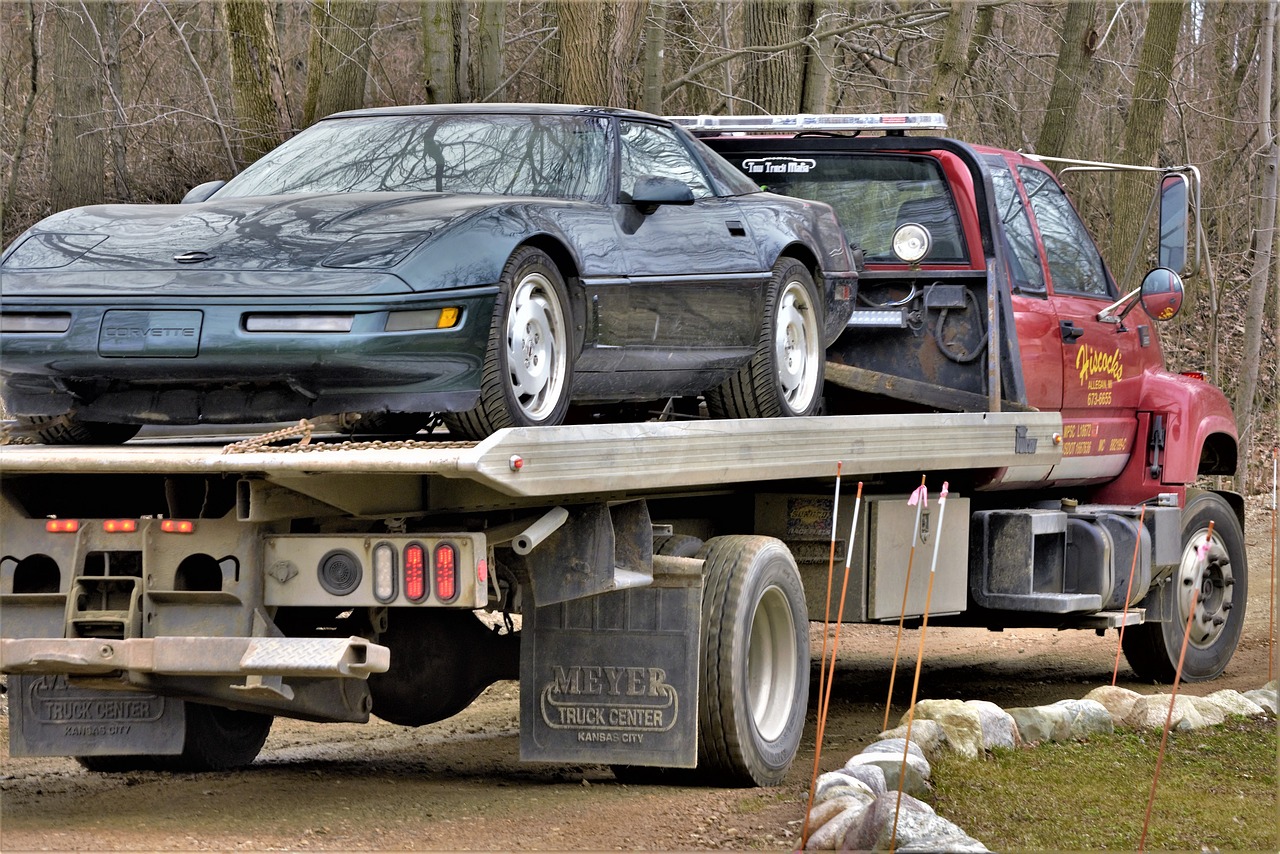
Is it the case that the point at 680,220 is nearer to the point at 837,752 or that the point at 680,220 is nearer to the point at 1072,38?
the point at 837,752

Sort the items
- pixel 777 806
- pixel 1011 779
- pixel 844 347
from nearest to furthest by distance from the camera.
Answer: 1. pixel 777 806
2. pixel 1011 779
3. pixel 844 347

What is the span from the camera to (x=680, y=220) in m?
7.18

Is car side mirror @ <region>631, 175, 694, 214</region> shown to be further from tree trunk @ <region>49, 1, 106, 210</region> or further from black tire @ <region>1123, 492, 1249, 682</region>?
tree trunk @ <region>49, 1, 106, 210</region>

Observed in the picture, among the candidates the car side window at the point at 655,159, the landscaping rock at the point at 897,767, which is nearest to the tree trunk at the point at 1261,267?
the car side window at the point at 655,159

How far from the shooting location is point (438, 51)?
13117 millimetres

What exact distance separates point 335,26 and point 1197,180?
750cm

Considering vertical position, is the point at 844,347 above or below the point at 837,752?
above

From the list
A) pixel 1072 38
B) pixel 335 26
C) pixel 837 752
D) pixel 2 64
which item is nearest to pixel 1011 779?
pixel 837 752

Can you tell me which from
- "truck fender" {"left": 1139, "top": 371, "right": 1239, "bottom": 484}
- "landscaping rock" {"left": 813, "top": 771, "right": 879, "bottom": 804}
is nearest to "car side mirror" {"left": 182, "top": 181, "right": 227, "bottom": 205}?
"landscaping rock" {"left": 813, "top": 771, "right": 879, "bottom": 804}

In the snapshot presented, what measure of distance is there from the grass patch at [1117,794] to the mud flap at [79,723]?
2822 millimetres

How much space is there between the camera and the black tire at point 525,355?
5.75 metres

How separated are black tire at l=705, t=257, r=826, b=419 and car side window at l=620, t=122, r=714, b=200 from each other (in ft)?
1.79

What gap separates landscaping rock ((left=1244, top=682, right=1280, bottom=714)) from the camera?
8.77 meters

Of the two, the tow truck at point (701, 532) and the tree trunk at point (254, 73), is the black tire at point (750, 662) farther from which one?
the tree trunk at point (254, 73)
